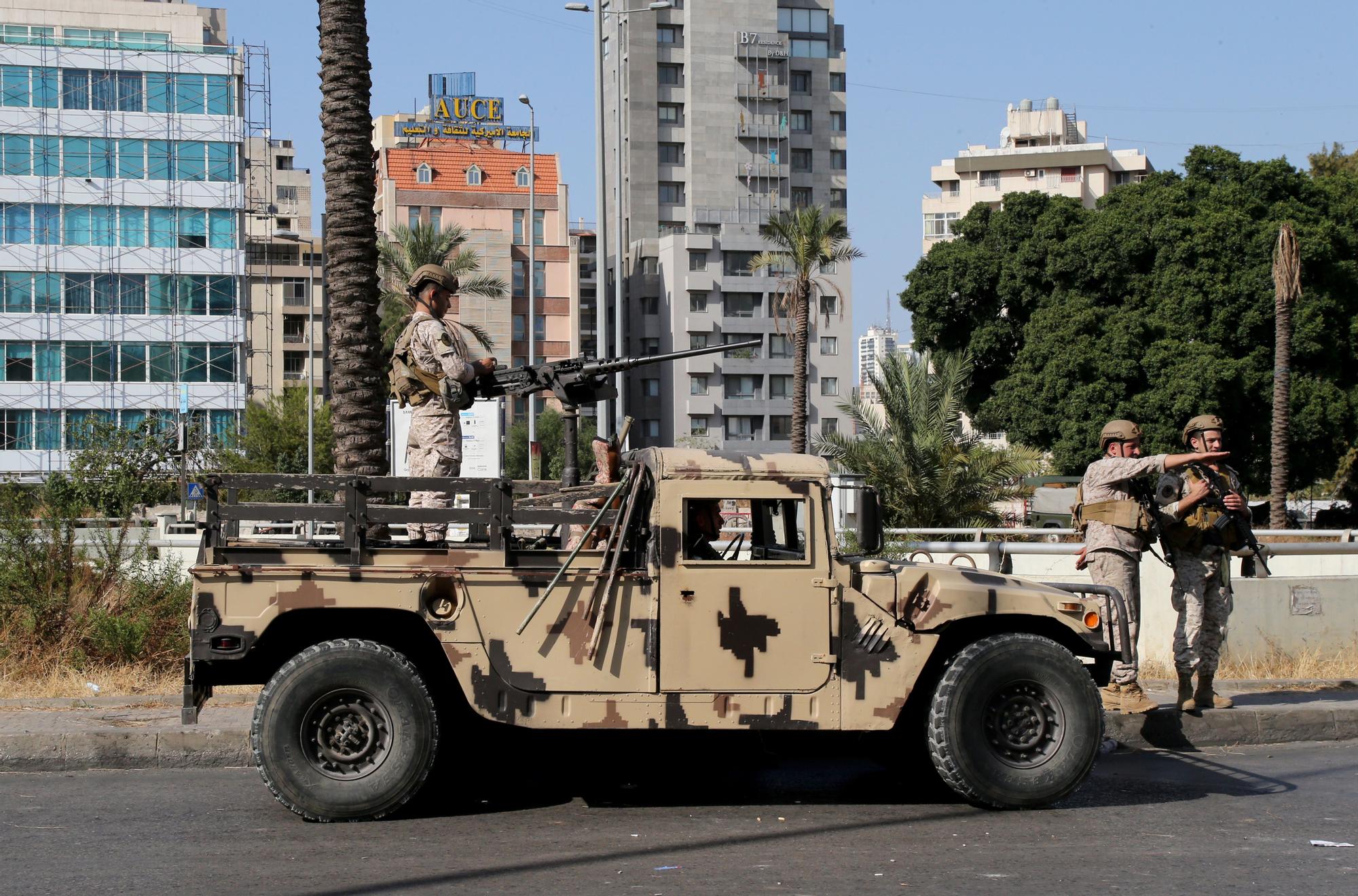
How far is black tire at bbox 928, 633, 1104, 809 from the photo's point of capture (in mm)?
6898

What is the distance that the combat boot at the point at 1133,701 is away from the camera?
28.9 feet

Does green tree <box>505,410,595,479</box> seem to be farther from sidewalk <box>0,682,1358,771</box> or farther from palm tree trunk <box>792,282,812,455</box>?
sidewalk <box>0,682,1358,771</box>

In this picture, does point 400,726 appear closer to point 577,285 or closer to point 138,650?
point 138,650

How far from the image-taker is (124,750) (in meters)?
8.06

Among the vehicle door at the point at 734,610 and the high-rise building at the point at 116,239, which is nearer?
the vehicle door at the point at 734,610

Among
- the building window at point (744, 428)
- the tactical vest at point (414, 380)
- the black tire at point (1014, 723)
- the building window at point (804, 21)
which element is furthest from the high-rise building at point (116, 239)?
the black tire at point (1014, 723)

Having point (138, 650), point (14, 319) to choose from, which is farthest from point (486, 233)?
point (138, 650)

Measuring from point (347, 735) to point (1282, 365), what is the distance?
31.2 meters

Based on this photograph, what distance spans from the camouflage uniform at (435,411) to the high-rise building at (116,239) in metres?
54.8

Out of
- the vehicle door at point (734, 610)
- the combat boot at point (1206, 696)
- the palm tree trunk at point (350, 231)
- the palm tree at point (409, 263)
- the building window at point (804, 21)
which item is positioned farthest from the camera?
the building window at point (804, 21)

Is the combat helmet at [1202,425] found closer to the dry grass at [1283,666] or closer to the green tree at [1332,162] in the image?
the dry grass at [1283,666]

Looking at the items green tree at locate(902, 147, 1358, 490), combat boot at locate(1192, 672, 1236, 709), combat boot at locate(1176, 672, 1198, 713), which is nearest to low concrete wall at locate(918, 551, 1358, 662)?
combat boot at locate(1192, 672, 1236, 709)

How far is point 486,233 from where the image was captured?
276 feet

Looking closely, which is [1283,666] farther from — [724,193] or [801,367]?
[724,193]
